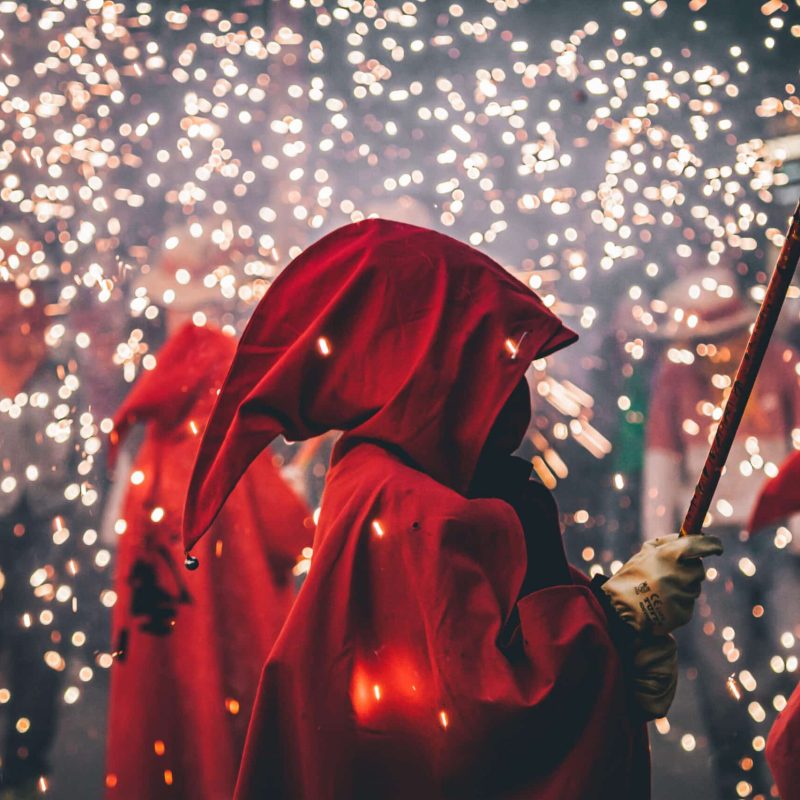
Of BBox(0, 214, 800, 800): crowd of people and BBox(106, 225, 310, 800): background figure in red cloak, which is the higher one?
BBox(0, 214, 800, 800): crowd of people

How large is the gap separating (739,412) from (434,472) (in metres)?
0.37

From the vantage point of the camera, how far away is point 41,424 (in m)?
3.37

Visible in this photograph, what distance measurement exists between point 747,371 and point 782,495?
75 cm

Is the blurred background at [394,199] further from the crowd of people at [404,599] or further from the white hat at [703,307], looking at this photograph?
the crowd of people at [404,599]

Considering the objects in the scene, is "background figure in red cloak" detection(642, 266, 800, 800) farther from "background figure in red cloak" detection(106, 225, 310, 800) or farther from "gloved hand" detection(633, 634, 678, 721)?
"gloved hand" detection(633, 634, 678, 721)

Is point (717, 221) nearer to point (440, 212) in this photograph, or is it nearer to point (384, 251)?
point (440, 212)

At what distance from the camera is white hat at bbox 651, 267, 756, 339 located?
3240mm

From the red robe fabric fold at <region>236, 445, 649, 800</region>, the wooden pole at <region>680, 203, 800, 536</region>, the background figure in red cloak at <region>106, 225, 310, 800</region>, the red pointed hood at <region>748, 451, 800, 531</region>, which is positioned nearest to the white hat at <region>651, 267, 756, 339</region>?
the red pointed hood at <region>748, 451, 800, 531</region>

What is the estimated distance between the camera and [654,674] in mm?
986

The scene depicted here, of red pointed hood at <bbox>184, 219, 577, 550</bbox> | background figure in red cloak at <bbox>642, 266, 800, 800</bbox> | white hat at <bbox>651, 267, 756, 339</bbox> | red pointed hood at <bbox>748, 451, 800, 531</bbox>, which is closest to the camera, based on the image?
red pointed hood at <bbox>184, 219, 577, 550</bbox>

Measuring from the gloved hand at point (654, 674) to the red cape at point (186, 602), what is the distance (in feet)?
3.34

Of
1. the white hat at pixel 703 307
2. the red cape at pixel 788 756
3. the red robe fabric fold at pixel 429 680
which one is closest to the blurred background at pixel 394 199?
the white hat at pixel 703 307

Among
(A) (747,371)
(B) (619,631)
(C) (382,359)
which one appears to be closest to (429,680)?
(B) (619,631)

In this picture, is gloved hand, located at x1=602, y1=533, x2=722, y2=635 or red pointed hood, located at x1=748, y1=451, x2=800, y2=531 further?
red pointed hood, located at x1=748, y1=451, x2=800, y2=531
